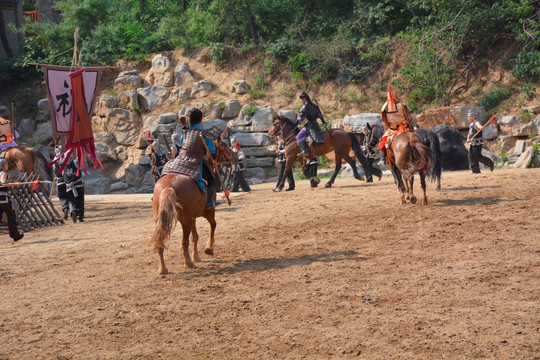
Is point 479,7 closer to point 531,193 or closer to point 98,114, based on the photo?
point 531,193

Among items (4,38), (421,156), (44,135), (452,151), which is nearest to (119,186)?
(44,135)

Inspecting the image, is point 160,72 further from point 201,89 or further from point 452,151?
point 452,151

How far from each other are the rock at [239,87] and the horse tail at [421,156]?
16.9m

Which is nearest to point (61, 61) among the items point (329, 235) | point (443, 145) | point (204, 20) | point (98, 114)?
point (98, 114)

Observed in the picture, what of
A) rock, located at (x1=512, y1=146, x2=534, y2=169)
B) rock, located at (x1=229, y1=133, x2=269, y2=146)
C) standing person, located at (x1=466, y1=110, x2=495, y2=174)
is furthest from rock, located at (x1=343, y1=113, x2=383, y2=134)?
standing person, located at (x1=466, y1=110, x2=495, y2=174)

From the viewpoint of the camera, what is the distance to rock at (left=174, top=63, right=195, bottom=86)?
27.3 metres

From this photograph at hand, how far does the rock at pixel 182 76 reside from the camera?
27.3 metres

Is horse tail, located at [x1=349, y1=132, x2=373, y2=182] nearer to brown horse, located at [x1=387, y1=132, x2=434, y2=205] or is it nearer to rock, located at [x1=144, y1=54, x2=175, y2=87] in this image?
brown horse, located at [x1=387, y1=132, x2=434, y2=205]

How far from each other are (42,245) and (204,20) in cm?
2100

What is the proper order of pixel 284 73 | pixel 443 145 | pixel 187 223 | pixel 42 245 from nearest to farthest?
pixel 187 223
pixel 42 245
pixel 443 145
pixel 284 73

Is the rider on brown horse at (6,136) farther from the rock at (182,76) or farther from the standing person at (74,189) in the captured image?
the rock at (182,76)

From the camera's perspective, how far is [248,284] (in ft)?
21.6

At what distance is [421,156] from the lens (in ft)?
32.2

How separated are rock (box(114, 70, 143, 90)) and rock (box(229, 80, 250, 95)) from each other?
499 cm
